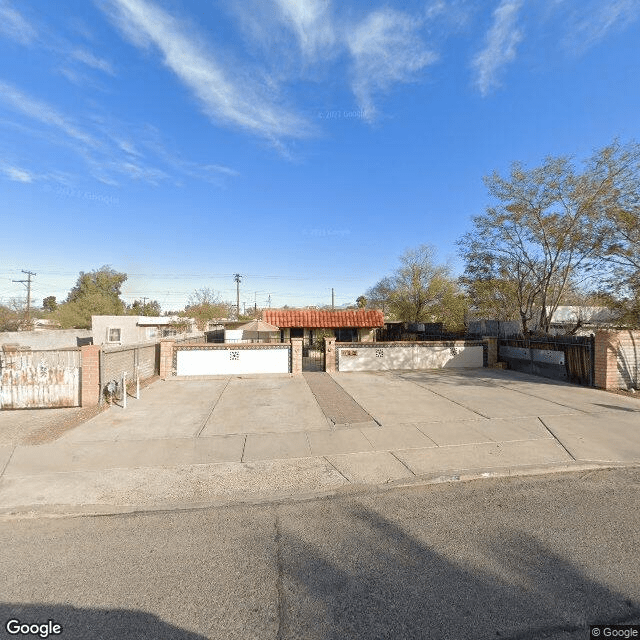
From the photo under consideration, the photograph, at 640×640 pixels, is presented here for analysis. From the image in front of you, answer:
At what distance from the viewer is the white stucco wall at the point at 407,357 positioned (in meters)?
14.9

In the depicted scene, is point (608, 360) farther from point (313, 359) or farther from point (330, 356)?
point (313, 359)

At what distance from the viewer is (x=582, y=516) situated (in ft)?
12.2

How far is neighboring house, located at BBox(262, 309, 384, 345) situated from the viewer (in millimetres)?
24109

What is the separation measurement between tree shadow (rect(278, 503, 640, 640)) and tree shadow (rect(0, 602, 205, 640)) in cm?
86

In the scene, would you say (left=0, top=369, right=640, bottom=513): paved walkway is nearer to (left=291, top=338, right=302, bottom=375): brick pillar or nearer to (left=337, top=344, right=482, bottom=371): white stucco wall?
(left=291, top=338, right=302, bottom=375): brick pillar

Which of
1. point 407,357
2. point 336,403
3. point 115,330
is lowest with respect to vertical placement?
point 336,403

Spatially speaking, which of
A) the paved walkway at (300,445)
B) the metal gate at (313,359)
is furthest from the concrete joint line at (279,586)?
the metal gate at (313,359)

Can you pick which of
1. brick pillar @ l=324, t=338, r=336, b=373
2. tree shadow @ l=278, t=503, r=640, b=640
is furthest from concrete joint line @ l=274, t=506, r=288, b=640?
brick pillar @ l=324, t=338, r=336, b=373

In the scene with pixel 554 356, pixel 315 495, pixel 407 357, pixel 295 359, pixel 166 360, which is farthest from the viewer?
pixel 407 357

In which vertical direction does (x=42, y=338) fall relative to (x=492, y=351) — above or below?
above

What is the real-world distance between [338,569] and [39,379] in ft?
29.6

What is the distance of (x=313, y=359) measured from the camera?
1889 cm

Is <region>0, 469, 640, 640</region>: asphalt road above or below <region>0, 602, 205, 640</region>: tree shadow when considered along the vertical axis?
below

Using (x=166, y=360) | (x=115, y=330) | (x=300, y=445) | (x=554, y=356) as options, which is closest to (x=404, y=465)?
(x=300, y=445)
